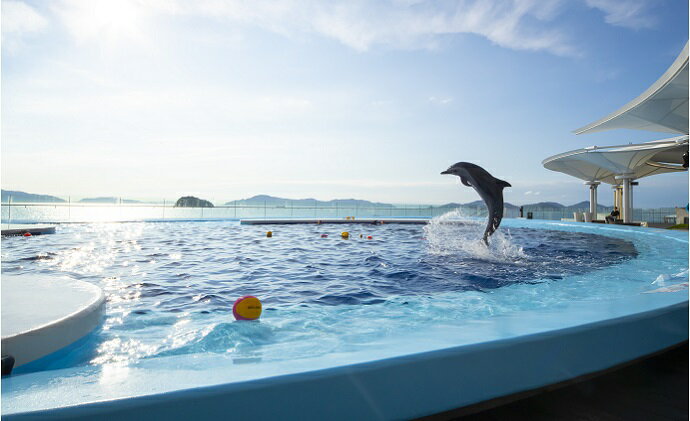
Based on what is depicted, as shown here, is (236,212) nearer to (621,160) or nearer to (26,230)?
(26,230)

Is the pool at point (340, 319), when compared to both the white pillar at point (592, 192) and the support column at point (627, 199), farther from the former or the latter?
the white pillar at point (592, 192)

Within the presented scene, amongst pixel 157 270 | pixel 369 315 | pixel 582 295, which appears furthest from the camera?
pixel 157 270

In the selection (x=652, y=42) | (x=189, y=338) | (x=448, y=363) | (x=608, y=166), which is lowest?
(x=189, y=338)

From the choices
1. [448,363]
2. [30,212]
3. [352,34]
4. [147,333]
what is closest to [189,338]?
[147,333]

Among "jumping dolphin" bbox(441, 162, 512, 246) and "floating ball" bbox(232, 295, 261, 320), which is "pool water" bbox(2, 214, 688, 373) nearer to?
"floating ball" bbox(232, 295, 261, 320)

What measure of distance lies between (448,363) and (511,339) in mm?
393

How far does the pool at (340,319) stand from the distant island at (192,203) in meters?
13.2

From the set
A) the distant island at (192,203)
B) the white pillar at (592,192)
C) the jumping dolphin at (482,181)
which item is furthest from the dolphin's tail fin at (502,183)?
the white pillar at (592,192)

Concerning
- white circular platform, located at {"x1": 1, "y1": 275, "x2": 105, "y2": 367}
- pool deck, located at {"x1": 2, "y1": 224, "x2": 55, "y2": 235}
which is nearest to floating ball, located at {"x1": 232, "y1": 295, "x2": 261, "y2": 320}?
white circular platform, located at {"x1": 1, "y1": 275, "x2": 105, "y2": 367}

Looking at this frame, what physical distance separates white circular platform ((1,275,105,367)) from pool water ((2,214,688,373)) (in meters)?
0.11

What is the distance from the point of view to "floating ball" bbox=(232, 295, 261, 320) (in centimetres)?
384

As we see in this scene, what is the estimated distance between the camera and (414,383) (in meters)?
1.72

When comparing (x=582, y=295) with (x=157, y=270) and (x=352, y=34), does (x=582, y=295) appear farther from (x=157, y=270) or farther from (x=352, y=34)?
(x=157, y=270)

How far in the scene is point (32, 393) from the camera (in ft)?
4.71
